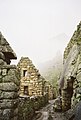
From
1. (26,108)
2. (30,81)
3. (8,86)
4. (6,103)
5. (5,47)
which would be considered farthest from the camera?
(30,81)

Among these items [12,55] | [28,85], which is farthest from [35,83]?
[12,55]

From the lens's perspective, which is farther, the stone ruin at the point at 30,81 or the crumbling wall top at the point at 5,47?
the stone ruin at the point at 30,81

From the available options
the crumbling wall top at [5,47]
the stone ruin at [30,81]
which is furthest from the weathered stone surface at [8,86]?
the stone ruin at [30,81]

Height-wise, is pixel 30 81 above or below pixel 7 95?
above

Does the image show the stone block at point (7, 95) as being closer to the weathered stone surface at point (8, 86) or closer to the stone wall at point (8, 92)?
the stone wall at point (8, 92)

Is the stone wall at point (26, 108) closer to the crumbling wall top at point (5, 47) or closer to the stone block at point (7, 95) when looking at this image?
the stone block at point (7, 95)

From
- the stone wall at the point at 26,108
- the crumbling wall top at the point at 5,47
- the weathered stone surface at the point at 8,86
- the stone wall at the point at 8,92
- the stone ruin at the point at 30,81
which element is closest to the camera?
the stone wall at the point at 8,92

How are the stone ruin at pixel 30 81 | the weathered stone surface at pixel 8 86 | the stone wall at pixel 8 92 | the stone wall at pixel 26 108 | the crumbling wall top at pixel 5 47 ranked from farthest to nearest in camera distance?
the stone ruin at pixel 30 81
the stone wall at pixel 26 108
the crumbling wall top at pixel 5 47
the weathered stone surface at pixel 8 86
the stone wall at pixel 8 92

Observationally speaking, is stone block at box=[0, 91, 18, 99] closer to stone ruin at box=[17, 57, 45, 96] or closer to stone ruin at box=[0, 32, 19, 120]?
stone ruin at box=[0, 32, 19, 120]

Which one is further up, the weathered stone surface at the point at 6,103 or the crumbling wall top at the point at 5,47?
the crumbling wall top at the point at 5,47

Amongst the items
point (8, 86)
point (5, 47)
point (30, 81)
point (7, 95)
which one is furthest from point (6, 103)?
point (30, 81)

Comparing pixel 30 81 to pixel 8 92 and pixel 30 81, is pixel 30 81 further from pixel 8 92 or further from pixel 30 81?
pixel 8 92

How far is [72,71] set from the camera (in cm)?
1063

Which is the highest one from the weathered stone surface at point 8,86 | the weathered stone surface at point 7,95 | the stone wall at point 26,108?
the weathered stone surface at point 8,86
